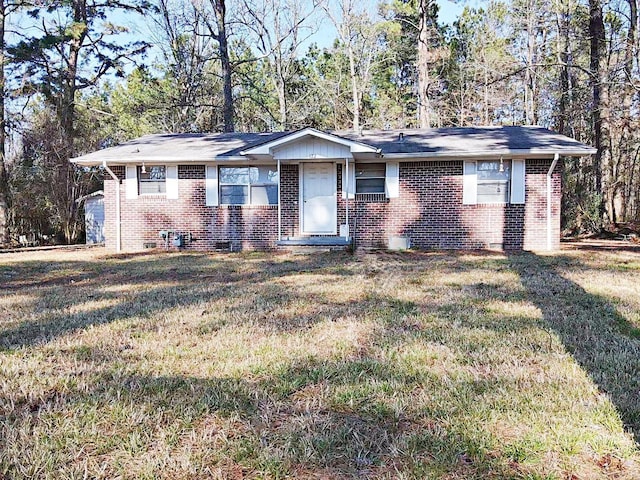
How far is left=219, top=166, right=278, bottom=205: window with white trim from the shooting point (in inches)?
471

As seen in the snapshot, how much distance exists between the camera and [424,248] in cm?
1166

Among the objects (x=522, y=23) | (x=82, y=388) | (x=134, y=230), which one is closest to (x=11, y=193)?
(x=134, y=230)

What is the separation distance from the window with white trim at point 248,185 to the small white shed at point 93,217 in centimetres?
755

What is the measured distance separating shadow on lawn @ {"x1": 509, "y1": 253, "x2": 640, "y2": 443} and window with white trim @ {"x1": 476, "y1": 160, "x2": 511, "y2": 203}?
5.17m

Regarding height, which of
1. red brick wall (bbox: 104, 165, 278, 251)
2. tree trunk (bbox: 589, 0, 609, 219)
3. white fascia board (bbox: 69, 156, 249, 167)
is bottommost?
red brick wall (bbox: 104, 165, 278, 251)

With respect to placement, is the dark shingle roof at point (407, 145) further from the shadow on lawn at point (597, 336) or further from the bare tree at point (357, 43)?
the bare tree at point (357, 43)

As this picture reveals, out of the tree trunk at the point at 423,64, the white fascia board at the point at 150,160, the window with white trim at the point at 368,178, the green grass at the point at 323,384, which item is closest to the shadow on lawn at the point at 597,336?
A: the green grass at the point at 323,384

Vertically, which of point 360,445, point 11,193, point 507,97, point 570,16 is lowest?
point 360,445

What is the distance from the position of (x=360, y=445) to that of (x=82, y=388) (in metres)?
1.71

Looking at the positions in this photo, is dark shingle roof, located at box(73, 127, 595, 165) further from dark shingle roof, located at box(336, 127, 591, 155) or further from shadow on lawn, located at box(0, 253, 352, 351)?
shadow on lawn, located at box(0, 253, 352, 351)

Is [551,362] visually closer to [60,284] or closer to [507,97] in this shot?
[60,284]

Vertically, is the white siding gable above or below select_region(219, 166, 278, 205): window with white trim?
above

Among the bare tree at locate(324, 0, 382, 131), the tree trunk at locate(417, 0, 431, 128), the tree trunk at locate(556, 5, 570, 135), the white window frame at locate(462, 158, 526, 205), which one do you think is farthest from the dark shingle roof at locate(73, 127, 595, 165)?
the bare tree at locate(324, 0, 382, 131)

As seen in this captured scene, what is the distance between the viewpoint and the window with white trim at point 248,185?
39.2 feet
